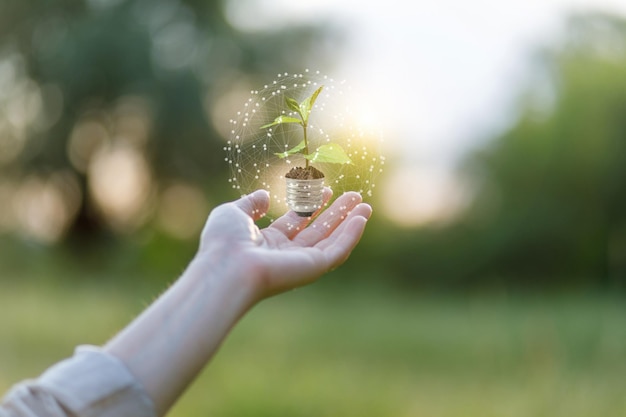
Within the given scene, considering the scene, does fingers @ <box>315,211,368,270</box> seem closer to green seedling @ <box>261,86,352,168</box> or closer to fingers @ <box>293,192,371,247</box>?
fingers @ <box>293,192,371,247</box>

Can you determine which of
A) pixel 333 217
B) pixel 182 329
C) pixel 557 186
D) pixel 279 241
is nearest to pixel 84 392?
pixel 182 329

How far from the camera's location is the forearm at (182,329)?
75 centimetres

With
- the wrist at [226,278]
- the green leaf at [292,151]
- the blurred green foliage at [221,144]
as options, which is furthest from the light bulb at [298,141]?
the blurred green foliage at [221,144]

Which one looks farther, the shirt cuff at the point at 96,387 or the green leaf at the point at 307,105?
the green leaf at the point at 307,105

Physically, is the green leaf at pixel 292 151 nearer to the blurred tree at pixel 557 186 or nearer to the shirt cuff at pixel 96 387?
the shirt cuff at pixel 96 387

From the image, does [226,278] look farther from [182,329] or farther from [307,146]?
[307,146]

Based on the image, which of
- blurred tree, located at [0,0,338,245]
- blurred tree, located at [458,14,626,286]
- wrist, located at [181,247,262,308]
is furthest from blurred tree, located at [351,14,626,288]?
wrist, located at [181,247,262,308]

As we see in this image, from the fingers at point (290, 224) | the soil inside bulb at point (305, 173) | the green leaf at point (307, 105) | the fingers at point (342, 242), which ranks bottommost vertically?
the fingers at point (342, 242)

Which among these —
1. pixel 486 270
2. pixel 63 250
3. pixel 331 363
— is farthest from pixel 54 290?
pixel 486 270

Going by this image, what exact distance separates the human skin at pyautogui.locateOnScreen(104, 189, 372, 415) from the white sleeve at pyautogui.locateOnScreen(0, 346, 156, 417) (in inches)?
0.6

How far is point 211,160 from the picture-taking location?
5.55m

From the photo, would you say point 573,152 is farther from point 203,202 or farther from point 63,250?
point 63,250

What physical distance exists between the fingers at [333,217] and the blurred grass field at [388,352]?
197 centimetres

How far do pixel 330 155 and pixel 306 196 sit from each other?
7 cm
